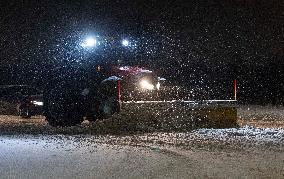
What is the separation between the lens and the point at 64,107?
15.0 meters

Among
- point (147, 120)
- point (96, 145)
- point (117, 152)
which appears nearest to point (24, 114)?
point (147, 120)

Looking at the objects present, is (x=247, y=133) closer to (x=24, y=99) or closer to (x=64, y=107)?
(x=64, y=107)

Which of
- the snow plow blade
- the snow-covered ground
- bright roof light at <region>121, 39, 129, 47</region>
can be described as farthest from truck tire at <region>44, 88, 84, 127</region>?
bright roof light at <region>121, 39, 129, 47</region>

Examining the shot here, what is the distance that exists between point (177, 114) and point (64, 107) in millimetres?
3245

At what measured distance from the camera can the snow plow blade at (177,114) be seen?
14.6 metres

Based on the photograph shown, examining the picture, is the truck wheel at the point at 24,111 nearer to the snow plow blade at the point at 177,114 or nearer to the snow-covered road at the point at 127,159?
the snow plow blade at the point at 177,114

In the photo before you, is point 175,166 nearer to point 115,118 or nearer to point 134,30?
point 115,118

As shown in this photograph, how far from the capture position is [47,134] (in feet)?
45.9

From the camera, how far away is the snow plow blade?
14562 millimetres

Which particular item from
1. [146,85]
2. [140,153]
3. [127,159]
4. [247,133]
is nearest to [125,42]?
[146,85]

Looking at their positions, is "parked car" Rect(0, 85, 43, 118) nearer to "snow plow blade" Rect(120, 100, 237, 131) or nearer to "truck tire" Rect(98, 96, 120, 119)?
"truck tire" Rect(98, 96, 120, 119)

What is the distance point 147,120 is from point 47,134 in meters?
2.82

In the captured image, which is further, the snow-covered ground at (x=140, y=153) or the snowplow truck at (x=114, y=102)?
the snowplow truck at (x=114, y=102)

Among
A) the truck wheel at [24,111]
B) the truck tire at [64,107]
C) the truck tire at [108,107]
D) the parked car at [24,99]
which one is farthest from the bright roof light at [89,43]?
the truck wheel at [24,111]
